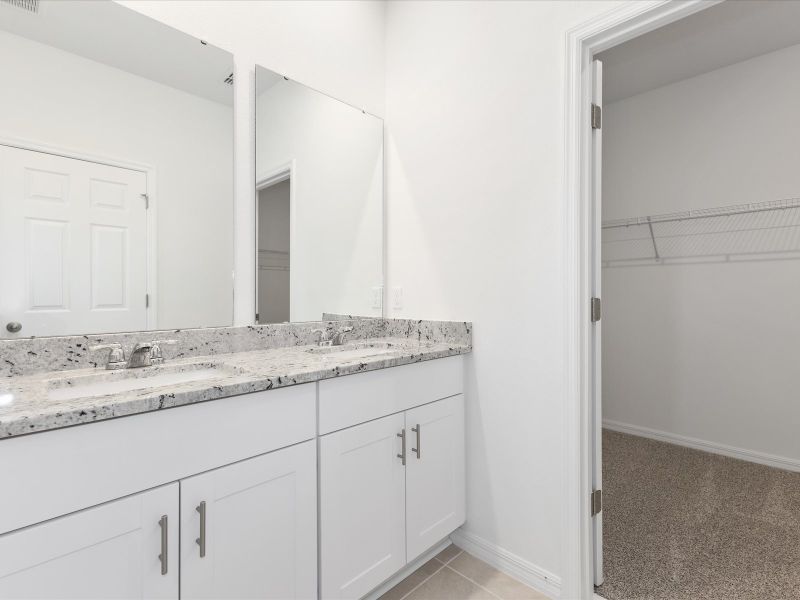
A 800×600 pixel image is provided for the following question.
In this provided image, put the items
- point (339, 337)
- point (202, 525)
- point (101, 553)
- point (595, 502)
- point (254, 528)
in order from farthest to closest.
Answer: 1. point (339, 337)
2. point (595, 502)
3. point (254, 528)
4. point (202, 525)
5. point (101, 553)

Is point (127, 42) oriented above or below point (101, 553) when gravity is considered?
above

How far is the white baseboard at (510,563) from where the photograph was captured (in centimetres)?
162

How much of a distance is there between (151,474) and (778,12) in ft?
11.7

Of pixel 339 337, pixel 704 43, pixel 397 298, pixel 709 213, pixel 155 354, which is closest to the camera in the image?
pixel 155 354

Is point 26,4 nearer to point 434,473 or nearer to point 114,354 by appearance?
point 114,354

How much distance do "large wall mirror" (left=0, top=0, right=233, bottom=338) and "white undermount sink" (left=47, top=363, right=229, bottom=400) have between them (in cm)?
22

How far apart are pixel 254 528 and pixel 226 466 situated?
0.20 m

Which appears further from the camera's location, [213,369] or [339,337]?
[339,337]

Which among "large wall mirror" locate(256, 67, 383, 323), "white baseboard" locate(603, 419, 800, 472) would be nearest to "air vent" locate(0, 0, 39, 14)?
"large wall mirror" locate(256, 67, 383, 323)

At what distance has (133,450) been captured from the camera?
936 mm

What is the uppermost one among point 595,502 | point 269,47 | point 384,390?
point 269,47

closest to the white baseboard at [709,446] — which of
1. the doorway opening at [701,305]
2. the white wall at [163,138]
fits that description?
the doorway opening at [701,305]

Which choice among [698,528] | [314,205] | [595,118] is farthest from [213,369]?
[698,528]

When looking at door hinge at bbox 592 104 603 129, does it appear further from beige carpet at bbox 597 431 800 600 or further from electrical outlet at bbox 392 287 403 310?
beige carpet at bbox 597 431 800 600
